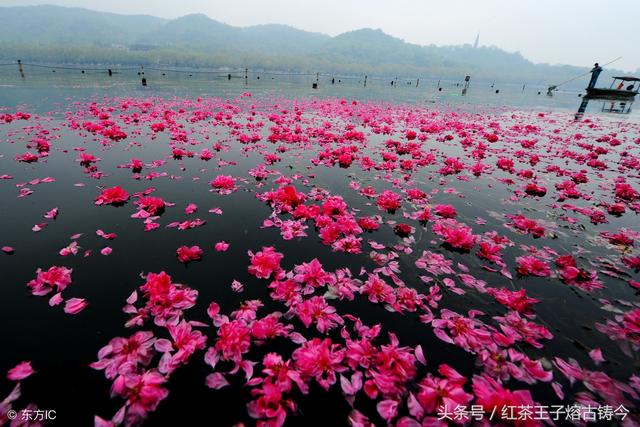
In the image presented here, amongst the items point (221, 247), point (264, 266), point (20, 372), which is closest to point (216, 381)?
point (264, 266)

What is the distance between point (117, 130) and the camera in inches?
468

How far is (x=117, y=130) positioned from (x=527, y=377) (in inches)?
587

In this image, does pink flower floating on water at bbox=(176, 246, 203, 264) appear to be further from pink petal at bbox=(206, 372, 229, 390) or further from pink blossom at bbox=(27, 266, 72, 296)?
pink petal at bbox=(206, 372, 229, 390)

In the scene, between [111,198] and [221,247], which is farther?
[111,198]

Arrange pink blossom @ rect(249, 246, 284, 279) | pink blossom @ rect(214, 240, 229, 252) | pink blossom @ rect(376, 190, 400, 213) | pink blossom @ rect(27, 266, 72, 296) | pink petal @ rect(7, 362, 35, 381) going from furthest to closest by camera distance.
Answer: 1. pink blossom @ rect(376, 190, 400, 213)
2. pink blossom @ rect(214, 240, 229, 252)
3. pink blossom @ rect(249, 246, 284, 279)
4. pink blossom @ rect(27, 266, 72, 296)
5. pink petal @ rect(7, 362, 35, 381)

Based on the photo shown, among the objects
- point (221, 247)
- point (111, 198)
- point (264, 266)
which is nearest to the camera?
point (264, 266)

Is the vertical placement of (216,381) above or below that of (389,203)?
below

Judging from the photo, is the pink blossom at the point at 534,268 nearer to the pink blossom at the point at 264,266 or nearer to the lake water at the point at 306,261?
the lake water at the point at 306,261

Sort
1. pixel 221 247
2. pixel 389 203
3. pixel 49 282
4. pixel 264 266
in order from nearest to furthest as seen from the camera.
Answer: pixel 49 282
pixel 264 266
pixel 221 247
pixel 389 203

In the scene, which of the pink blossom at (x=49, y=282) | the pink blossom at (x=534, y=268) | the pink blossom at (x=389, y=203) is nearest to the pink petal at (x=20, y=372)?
the pink blossom at (x=49, y=282)

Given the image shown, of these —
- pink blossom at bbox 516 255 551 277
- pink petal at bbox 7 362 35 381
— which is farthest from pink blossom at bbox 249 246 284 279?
pink blossom at bbox 516 255 551 277

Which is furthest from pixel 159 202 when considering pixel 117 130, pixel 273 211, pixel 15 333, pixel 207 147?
pixel 117 130

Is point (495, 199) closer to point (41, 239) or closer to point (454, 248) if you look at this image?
point (454, 248)

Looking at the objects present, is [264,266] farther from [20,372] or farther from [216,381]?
[20,372]
